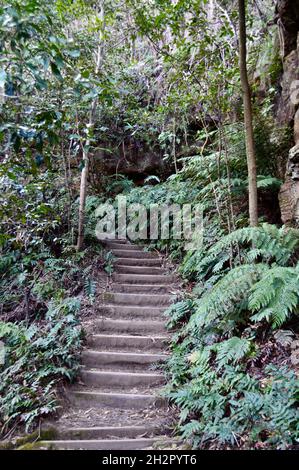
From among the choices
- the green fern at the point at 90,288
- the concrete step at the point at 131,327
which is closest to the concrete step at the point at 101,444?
the concrete step at the point at 131,327

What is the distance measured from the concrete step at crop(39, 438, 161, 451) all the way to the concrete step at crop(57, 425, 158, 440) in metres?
0.09

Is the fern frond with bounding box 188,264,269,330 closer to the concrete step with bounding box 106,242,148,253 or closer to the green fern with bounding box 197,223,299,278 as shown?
the green fern with bounding box 197,223,299,278

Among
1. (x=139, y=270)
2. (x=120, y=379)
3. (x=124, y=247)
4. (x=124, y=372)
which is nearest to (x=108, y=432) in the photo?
(x=120, y=379)

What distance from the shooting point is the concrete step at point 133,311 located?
520 centimetres

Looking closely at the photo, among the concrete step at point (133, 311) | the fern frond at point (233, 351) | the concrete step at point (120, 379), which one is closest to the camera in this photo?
the fern frond at point (233, 351)

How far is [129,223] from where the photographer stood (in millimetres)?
8266

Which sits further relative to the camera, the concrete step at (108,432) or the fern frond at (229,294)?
the fern frond at (229,294)

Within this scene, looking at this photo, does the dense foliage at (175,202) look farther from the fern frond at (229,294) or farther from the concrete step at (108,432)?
the concrete step at (108,432)

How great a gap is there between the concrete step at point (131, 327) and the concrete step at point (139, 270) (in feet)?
5.87

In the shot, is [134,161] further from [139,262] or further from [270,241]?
[270,241]

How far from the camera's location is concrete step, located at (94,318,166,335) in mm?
4828

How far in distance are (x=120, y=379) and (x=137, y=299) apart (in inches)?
67.0
